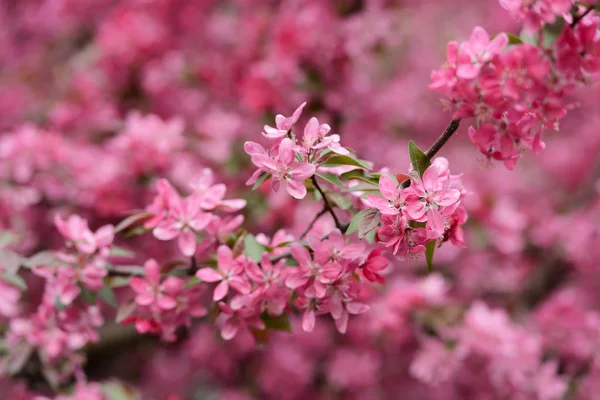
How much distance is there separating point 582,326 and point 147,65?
1.77m

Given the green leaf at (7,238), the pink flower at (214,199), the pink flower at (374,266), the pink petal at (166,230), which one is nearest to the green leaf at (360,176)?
the pink flower at (374,266)

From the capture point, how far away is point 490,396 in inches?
76.8

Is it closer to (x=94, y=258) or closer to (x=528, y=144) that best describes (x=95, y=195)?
(x=94, y=258)

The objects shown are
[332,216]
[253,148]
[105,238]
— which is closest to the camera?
[253,148]

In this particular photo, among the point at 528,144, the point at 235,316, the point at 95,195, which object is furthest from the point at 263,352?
the point at 528,144

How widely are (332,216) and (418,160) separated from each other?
19 cm

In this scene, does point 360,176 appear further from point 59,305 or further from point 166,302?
point 59,305

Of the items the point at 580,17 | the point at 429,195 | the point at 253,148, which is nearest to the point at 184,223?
the point at 253,148

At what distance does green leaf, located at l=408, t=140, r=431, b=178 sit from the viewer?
846 mm

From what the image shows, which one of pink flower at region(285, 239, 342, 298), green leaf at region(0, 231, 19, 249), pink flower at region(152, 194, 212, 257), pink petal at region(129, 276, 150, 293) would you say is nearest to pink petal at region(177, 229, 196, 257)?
pink flower at region(152, 194, 212, 257)

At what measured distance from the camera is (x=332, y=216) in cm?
96

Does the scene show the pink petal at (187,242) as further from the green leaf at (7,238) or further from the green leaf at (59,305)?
the green leaf at (7,238)

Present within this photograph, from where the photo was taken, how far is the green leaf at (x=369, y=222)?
815 mm

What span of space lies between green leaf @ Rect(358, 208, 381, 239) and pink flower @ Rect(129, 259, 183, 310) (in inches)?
14.6
